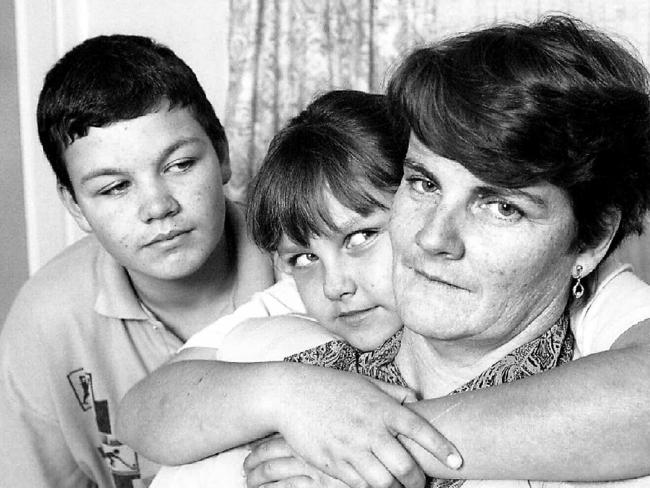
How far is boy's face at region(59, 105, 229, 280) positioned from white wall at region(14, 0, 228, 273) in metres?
1.51

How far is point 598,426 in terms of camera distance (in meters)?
1.14

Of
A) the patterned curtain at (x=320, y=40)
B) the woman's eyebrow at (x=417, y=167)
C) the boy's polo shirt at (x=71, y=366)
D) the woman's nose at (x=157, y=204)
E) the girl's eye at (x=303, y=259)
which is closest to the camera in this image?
the woman's eyebrow at (x=417, y=167)

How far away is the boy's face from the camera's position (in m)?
1.94

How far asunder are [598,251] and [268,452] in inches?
21.5

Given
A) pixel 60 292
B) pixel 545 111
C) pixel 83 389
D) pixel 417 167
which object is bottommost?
pixel 83 389

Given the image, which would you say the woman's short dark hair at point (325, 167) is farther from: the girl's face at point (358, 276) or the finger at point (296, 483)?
the finger at point (296, 483)

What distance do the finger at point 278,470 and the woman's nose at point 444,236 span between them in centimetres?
35

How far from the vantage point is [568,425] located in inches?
45.1

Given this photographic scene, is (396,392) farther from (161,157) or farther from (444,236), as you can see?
(161,157)

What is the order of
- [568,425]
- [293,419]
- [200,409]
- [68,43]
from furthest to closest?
[68,43] → [200,409] → [293,419] → [568,425]

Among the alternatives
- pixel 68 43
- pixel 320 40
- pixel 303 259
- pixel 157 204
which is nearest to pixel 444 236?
pixel 303 259

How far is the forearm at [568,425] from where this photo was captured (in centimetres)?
114

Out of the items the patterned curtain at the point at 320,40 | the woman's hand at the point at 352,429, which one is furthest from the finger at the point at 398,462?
the patterned curtain at the point at 320,40

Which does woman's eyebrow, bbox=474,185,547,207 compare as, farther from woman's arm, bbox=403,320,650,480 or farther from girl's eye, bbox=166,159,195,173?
girl's eye, bbox=166,159,195,173
